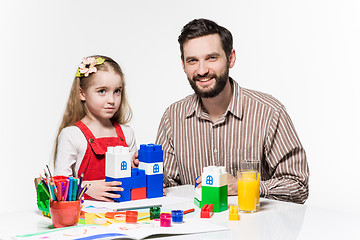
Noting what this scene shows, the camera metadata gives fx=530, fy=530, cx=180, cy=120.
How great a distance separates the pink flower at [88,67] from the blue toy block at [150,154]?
0.67 metres

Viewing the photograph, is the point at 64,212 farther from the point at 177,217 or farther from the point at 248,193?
the point at 248,193

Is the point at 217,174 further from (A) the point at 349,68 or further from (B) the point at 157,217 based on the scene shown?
(A) the point at 349,68

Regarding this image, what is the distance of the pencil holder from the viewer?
5.21 feet

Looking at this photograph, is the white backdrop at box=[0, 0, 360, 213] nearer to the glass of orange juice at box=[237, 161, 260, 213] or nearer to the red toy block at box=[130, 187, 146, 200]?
the red toy block at box=[130, 187, 146, 200]

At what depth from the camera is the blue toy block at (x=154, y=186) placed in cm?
201

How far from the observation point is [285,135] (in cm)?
242

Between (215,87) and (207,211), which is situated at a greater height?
(215,87)

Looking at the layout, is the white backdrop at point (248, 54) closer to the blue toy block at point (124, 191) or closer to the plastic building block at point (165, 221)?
the blue toy block at point (124, 191)

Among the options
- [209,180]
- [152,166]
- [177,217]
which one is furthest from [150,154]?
[177,217]

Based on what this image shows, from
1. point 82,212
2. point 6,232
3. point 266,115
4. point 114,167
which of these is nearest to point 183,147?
point 266,115

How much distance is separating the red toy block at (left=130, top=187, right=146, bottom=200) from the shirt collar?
26.5 inches

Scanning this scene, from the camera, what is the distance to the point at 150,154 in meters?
1.98

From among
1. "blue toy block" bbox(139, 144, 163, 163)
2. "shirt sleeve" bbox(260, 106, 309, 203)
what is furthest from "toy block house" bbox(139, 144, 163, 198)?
"shirt sleeve" bbox(260, 106, 309, 203)

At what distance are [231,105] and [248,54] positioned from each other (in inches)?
71.4
